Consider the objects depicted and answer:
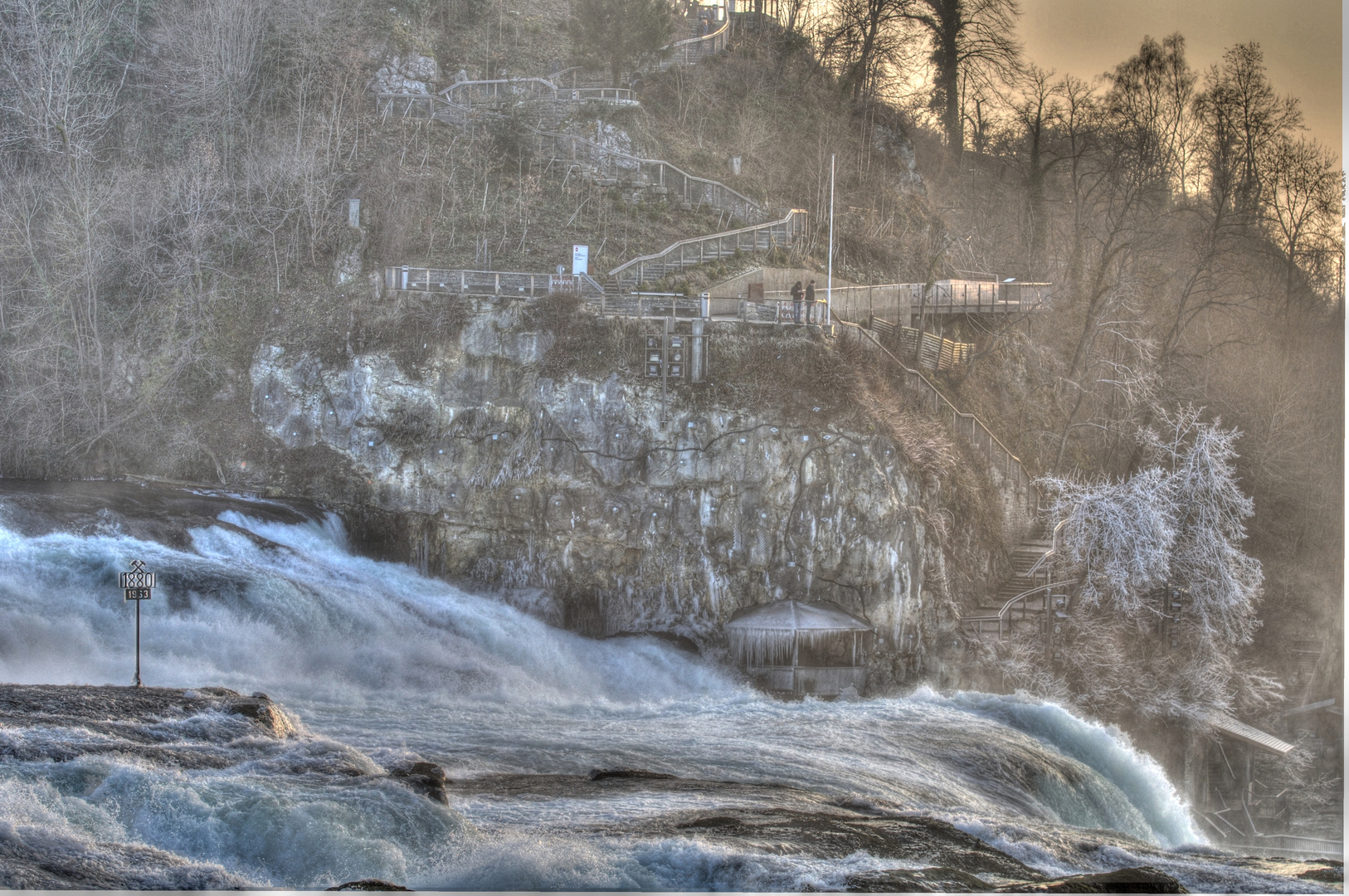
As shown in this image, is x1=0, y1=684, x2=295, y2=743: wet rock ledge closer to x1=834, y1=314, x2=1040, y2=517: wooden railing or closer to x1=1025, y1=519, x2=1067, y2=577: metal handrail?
x1=834, y1=314, x2=1040, y2=517: wooden railing

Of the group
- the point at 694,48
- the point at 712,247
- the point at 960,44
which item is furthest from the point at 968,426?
the point at 694,48

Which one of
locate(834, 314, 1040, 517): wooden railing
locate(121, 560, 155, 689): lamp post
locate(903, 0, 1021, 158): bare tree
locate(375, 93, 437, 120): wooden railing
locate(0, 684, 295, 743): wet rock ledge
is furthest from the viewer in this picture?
locate(375, 93, 437, 120): wooden railing

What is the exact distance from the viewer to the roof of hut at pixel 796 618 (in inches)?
531

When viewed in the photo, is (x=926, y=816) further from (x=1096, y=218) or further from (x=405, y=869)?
(x=1096, y=218)

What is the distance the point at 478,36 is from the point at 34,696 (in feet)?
41.9

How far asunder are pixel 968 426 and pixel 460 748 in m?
8.41

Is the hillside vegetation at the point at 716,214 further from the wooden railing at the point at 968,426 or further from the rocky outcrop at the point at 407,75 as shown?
the wooden railing at the point at 968,426

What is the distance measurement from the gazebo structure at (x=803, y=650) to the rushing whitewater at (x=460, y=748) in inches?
14.3

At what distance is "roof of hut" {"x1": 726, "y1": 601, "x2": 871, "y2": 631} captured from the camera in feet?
44.3

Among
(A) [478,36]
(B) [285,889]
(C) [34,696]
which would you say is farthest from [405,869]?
(A) [478,36]

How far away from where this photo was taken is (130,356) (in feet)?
47.4

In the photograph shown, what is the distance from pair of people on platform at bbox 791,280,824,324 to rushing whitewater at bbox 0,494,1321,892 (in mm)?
4900

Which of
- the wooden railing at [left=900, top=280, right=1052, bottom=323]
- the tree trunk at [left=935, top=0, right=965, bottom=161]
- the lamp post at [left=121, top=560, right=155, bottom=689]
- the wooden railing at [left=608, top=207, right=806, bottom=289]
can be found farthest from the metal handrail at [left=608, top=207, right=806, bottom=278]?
the lamp post at [left=121, top=560, right=155, bottom=689]

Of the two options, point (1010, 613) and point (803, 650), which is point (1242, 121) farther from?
point (803, 650)
